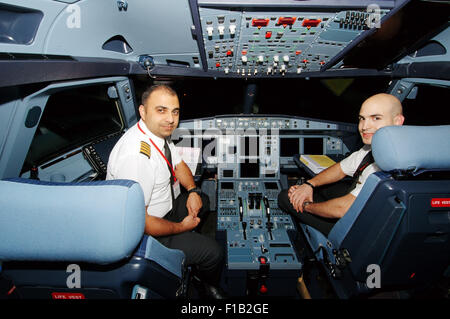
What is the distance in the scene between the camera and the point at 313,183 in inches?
86.4

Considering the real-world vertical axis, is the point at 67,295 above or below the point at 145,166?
below

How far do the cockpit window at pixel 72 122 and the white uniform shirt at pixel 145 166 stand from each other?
2.76 ft

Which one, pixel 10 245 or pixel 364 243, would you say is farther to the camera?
pixel 364 243

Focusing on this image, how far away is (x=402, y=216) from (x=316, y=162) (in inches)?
62.6

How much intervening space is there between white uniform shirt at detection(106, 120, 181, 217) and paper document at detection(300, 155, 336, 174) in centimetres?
164

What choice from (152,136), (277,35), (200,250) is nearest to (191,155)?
(152,136)

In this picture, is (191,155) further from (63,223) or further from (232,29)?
(63,223)

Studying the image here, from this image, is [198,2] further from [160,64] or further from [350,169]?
[350,169]

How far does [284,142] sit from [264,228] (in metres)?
1.34

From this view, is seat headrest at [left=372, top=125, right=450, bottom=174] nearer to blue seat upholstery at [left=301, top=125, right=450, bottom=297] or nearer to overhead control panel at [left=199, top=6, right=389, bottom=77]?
blue seat upholstery at [left=301, top=125, right=450, bottom=297]

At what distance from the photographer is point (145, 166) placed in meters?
1.52

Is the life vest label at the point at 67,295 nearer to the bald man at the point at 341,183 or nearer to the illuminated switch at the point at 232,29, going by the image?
the bald man at the point at 341,183
